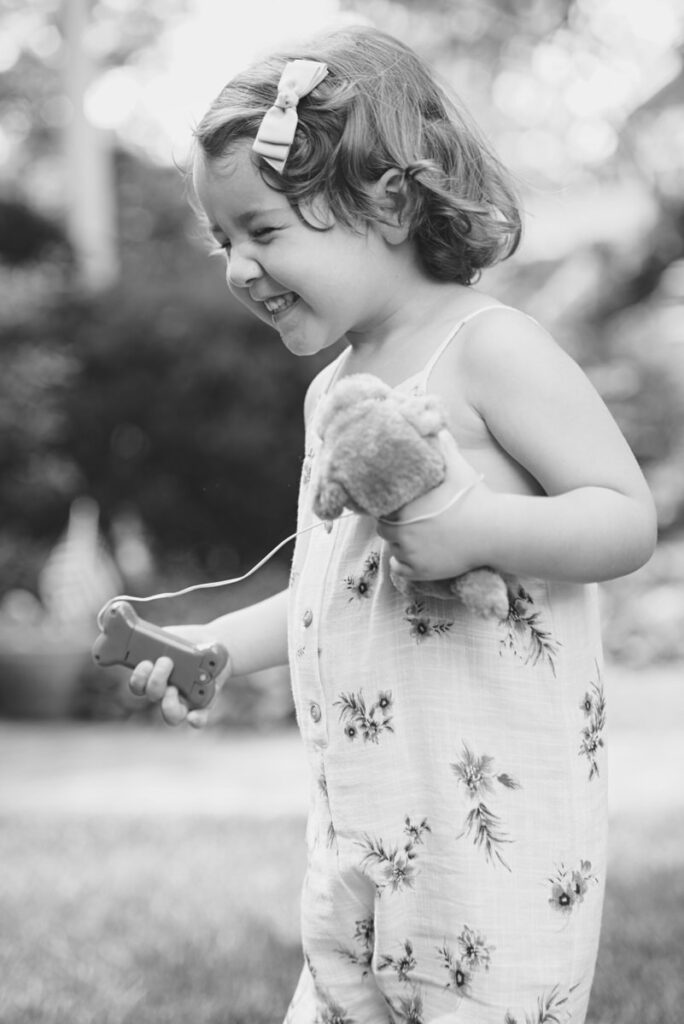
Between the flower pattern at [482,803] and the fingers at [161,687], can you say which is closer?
the flower pattern at [482,803]

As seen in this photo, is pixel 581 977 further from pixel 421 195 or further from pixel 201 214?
pixel 201 214

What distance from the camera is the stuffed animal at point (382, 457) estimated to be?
57.0 inches

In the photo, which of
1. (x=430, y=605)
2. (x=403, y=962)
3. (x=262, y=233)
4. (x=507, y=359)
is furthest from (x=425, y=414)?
(x=403, y=962)

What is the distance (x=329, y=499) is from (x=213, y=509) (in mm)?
6616

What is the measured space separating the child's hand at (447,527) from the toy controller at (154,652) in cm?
53

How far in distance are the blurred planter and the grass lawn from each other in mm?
2124

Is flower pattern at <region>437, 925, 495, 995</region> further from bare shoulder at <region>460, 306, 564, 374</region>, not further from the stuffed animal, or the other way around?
bare shoulder at <region>460, 306, 564, 374</region>

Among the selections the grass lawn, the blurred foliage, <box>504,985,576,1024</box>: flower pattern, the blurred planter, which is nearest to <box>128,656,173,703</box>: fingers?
<box>504,985,576,1024</box>: flower pattern

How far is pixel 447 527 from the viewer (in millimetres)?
1468

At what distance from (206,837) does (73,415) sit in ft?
13.2

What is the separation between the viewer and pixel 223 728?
6629mm

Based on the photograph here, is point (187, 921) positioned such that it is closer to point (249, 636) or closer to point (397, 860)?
point (249, 636)

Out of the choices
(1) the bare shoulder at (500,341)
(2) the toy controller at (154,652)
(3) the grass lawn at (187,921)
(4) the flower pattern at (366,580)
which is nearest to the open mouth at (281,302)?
(1) the bare shoulder at (500,341)

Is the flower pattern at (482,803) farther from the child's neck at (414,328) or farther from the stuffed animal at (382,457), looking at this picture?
the child's neck at (414,328)
